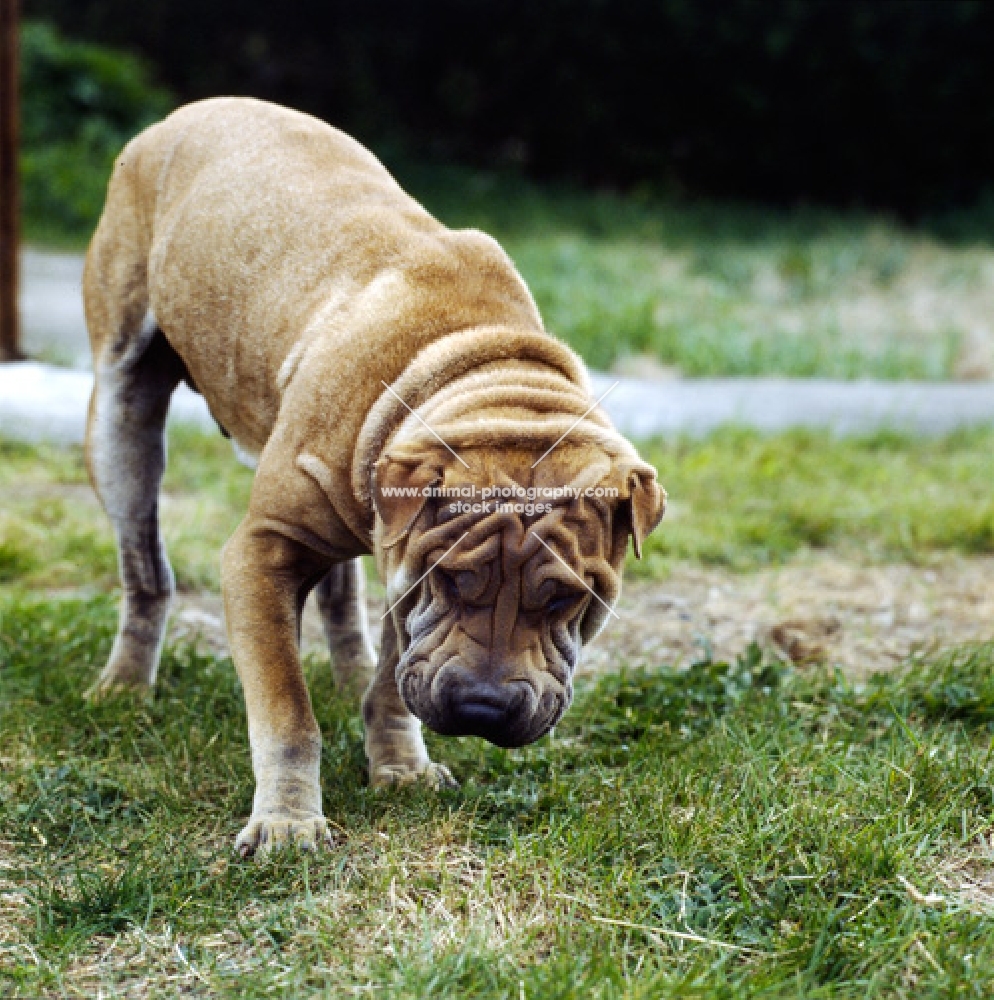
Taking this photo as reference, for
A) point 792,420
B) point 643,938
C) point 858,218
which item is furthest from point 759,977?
point 858,218

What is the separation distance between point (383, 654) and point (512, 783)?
495mm

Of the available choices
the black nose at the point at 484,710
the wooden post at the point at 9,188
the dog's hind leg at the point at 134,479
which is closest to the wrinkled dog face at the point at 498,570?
the black nose at the point at 484,710

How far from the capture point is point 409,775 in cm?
357

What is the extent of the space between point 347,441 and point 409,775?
93 centimetres

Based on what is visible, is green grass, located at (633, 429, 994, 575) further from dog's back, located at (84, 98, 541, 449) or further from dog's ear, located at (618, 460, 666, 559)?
dog's ear, located at (618, 460, 666, 559)

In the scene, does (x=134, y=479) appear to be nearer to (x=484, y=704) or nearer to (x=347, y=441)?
(x=347, y=441)

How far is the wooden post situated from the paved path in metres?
0.24

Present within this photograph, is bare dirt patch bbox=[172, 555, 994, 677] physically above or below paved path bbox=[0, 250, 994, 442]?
above

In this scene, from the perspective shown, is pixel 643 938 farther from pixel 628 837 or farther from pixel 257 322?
pixel 257 322

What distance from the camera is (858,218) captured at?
45.4 feet

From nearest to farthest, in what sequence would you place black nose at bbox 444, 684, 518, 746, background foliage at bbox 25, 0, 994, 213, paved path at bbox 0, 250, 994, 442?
1. black nose at bbox 444, 684, 518, 746
2. paved path at bbox 0, 250, 994, 442
3. background foliage at bbox 25, 0, 994, 213

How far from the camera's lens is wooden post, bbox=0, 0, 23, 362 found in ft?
24.1

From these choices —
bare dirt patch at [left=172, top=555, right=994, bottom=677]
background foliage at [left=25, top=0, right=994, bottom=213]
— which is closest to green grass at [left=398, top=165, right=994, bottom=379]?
background foliage at [left=25, top=0, right=994, bottom=213]

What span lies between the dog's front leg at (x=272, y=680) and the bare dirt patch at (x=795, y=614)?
4.46ft
